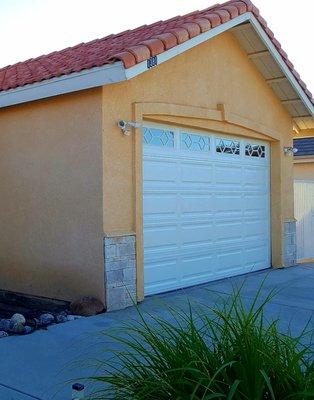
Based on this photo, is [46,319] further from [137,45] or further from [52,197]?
[137,45]

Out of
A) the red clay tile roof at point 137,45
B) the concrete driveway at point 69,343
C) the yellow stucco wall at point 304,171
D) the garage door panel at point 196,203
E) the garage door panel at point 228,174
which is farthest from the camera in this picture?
the yellow stucco wall at point 304,171

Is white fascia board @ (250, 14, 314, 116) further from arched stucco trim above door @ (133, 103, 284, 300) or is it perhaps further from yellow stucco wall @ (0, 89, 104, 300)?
yellow stucco wall @ (0, 89, 104, 300)

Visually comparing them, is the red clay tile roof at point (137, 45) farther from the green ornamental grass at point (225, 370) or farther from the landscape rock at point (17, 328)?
the green ornamental grass at point (225, 370)

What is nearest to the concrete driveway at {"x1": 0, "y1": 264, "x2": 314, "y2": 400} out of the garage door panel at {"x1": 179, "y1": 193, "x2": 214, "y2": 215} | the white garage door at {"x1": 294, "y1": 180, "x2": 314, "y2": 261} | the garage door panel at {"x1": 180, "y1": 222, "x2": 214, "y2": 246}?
the garage door panel at {"x1": 180, "y1": 222, "x2": 214, "y2": 246}

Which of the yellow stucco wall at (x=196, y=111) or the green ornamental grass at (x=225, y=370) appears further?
the yellow stucco wall at (x=196, y=111)

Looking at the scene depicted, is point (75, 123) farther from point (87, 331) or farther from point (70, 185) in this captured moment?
point (87, 331)

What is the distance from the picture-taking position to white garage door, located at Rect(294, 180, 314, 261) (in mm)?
13625

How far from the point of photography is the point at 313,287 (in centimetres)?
923

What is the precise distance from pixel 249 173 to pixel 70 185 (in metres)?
4.33

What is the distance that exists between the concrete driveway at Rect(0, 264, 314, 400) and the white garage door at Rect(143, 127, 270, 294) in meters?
0.56

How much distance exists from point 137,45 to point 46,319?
379 centimetres

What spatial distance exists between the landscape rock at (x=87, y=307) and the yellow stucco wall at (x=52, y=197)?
0.54ft

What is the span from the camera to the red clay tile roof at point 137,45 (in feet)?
23.3

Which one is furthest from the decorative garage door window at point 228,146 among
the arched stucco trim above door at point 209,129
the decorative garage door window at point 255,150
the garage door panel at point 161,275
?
the garage door panel at point 161,275
